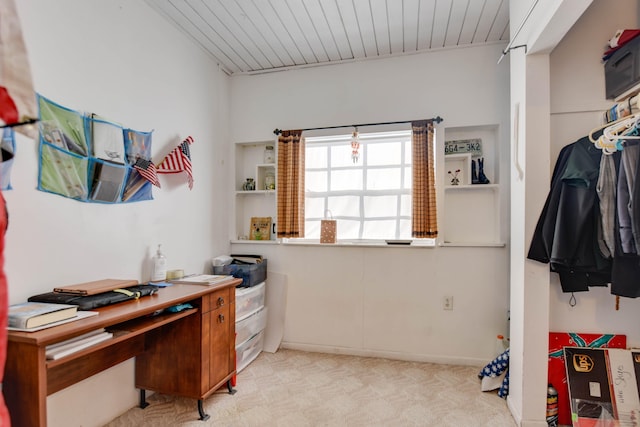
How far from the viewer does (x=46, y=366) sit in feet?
3.90

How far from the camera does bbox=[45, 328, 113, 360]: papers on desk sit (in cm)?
124

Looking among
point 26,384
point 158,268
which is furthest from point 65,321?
point 158,268

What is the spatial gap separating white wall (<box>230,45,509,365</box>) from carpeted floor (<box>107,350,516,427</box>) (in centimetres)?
27

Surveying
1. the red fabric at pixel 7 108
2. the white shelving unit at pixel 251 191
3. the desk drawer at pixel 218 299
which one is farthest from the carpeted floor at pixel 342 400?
the red fabric at pixel 7 108

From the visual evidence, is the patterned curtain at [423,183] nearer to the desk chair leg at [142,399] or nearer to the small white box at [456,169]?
the small white box at [456,169]

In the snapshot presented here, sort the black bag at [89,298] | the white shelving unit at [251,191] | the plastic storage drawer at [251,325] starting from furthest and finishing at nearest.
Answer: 1. the white shelving unit at [251,191]
2. the plastic storage drawer at [251,325]
3. the black bag at [89,298]

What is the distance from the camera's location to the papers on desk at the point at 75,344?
1244mm

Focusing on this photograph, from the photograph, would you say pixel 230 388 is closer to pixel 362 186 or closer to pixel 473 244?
pixel 362 186

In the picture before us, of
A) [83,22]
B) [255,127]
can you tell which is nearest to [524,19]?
[255,127]

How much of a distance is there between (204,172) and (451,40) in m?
2.41

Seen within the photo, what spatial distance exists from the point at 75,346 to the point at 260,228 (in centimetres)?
202

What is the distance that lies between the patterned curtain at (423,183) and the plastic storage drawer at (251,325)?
155 centimetres

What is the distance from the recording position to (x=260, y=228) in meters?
3.26

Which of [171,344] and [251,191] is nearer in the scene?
[171,344]
